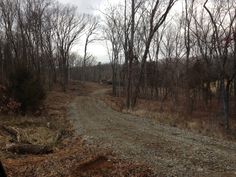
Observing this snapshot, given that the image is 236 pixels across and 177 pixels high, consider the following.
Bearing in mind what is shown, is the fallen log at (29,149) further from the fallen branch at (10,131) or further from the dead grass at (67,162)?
the fallen branch at (10,131)

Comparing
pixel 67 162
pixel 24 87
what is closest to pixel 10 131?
pixel 24 87

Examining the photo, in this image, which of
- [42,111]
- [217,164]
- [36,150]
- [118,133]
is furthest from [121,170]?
[42,111]

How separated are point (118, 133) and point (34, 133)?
13.9 feet

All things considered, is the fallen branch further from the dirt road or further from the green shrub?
the green shrub

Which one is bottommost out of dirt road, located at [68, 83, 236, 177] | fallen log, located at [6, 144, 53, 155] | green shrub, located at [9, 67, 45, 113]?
fallen log, located at [6, 144, 53, 155]

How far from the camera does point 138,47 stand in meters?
48.0

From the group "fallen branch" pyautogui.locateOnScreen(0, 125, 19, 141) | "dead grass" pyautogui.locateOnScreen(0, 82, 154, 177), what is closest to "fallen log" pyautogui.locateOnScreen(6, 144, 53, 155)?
"dead grass" pyautogui.locateOnScreen(0, 82, 154, 177)

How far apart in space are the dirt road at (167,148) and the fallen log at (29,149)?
180 cm

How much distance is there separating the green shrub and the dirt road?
674 centimetres

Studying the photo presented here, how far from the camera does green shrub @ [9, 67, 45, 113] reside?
21.3m

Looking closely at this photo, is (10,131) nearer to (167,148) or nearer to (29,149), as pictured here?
(29,149)

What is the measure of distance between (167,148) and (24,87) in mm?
13290

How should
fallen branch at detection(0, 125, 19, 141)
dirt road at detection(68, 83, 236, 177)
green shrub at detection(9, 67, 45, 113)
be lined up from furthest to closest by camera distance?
green shrub at detection(9, 67, 45, 113), fallen branch at detection(0, 125, 19, 141), dirt road at detection(68, 83, 236, 177)

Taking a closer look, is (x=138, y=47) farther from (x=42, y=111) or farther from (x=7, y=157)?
(x=7, y=157)
